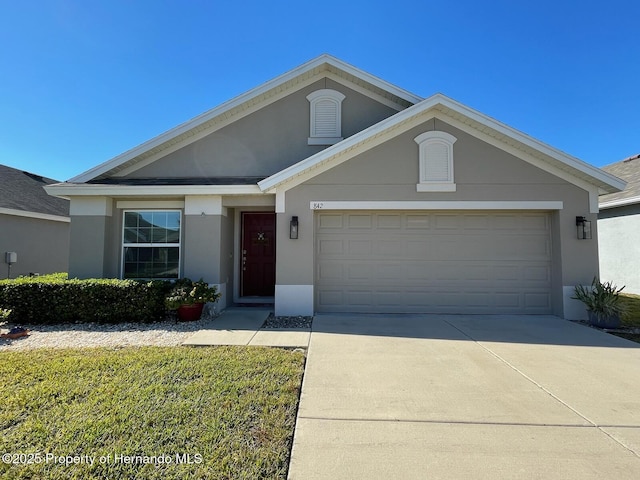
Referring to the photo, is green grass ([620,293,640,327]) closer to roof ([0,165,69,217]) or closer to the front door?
the front door

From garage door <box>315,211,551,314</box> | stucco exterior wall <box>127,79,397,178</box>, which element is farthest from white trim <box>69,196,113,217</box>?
garage door <box>315,211,551,314</box>

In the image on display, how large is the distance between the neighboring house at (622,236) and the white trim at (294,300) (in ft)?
35.8

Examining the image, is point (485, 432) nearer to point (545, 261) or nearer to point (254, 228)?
point (545, 261)

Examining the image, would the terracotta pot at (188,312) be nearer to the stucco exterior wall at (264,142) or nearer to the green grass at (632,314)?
the stucco exterior wall at (264,142)

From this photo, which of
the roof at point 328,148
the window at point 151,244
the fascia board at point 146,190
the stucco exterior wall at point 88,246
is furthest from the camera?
the window at point 151,244

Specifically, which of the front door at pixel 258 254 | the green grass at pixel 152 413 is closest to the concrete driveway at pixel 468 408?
the green grass at pixel 152 413

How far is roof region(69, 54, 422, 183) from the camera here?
902 centimetres

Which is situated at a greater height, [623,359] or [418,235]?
[418,235]

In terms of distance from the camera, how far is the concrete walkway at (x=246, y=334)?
18.1 ft

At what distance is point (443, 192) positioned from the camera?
754 centimetres

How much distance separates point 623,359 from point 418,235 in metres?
4.18

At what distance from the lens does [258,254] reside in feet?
31.1

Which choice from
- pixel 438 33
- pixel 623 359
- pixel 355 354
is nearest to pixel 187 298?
pixel 355 354

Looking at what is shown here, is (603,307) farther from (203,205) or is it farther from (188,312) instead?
(203,205)
